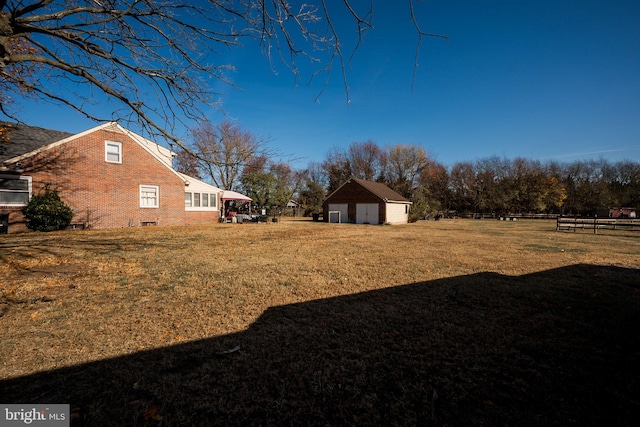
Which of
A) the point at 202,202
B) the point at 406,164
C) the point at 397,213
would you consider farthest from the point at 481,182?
the point at 202,202

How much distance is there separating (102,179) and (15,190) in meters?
3.61

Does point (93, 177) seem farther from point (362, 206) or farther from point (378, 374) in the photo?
point (362, 206)

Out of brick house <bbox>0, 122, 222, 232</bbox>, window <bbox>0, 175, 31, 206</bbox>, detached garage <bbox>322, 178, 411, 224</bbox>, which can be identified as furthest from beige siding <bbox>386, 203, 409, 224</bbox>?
window <bbox>0, 175, 31, 206</bbox>

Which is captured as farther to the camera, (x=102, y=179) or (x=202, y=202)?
(x=202, y=202)

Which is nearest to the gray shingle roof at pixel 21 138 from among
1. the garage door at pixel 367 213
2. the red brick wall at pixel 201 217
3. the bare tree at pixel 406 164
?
the red brick wall at pixel 201 217

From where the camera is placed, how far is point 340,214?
102 ft

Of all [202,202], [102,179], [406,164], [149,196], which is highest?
[406,164]

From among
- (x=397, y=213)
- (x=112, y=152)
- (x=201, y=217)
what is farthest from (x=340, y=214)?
(x=112, y=152)

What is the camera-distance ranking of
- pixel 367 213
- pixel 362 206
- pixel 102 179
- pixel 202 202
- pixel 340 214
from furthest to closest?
pixel 340 214 → pixel 362 206 → pixel 367 213 → pixel 202 202 → pixel 102 179

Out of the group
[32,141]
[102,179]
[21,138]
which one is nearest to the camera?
[21,138]

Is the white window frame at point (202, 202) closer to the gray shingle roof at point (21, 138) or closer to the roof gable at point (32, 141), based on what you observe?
the roof gable at point (32, 141)

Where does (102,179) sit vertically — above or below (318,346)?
above

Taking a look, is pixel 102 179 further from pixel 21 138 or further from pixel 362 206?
pixel 362 206

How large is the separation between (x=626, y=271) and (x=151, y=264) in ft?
42.0
